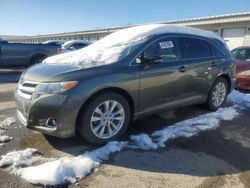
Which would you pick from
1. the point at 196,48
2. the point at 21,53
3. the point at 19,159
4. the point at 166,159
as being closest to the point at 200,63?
the point at 196,48

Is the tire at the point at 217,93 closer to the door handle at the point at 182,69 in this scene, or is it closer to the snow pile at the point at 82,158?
the snow pile at the point at 82,158

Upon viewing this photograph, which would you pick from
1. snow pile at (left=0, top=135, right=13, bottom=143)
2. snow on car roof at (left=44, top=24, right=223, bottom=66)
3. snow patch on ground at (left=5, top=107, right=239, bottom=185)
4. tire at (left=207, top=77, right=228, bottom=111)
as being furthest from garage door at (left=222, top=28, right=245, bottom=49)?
snow pile at (left=0, top=135, right=13, bottom=143)

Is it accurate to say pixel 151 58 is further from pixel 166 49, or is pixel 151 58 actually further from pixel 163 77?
pixel 166 49

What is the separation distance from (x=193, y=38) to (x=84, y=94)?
8.80ft

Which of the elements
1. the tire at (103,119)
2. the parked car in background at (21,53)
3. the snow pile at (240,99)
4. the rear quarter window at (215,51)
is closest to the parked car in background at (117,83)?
the tire at (103,119)

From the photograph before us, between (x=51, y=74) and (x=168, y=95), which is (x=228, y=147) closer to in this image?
(x=168, y=95)

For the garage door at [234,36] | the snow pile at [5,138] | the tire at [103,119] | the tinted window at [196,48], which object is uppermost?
the garage door at [234,36]

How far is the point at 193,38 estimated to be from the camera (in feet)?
17.1

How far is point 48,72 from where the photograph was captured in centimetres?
375

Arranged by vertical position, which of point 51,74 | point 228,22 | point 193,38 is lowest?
point 51,74

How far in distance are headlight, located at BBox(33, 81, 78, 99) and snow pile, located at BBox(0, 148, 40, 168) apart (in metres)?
0.74

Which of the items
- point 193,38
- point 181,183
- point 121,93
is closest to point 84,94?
point 121,93

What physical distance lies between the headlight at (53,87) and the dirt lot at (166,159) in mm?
813

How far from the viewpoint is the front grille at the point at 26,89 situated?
12.1 feet
